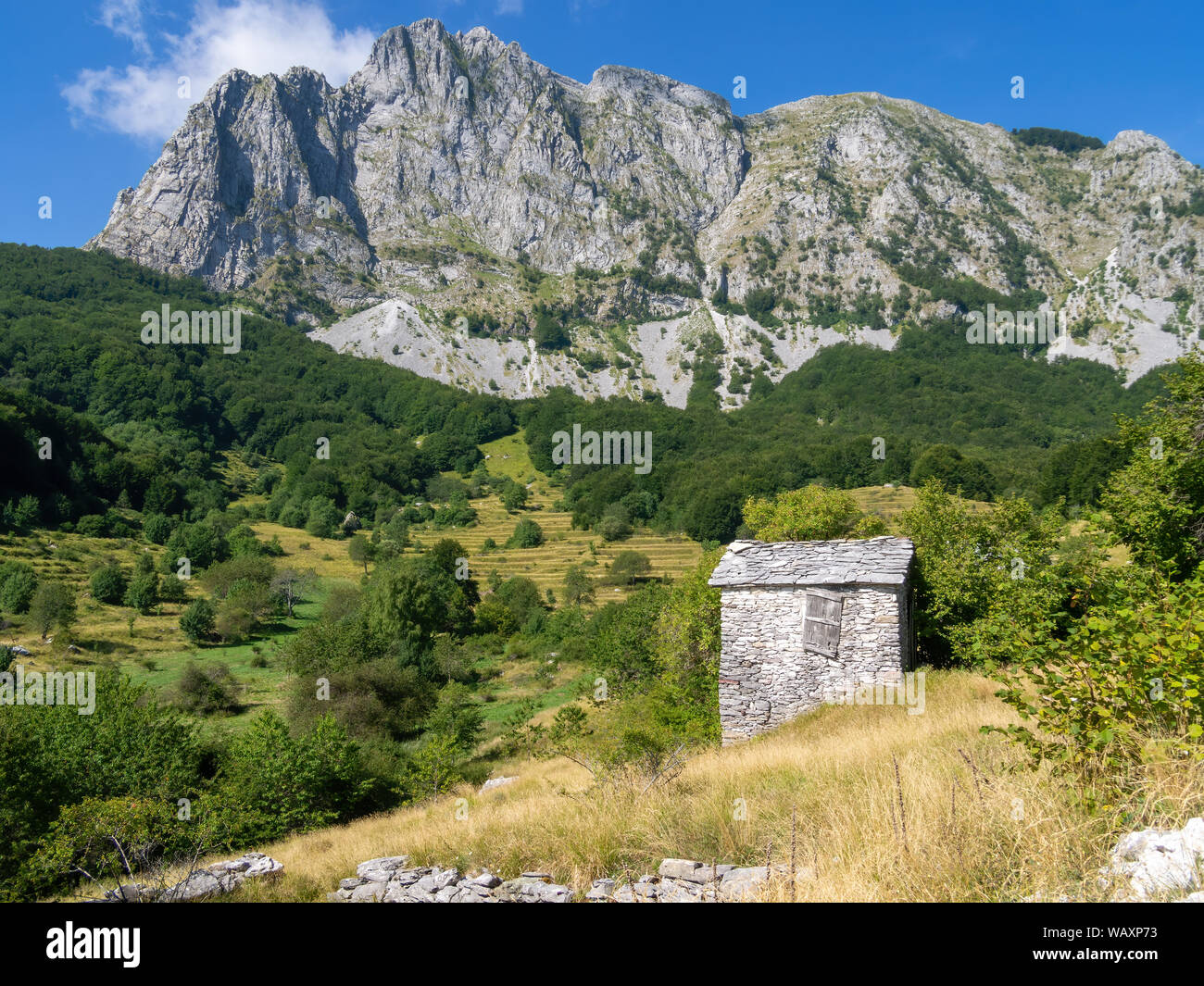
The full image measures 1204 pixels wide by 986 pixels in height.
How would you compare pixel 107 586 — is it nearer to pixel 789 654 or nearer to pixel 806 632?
pixel 789 654

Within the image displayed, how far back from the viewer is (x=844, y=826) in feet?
17.9

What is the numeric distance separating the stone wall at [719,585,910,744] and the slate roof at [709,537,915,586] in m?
0.31

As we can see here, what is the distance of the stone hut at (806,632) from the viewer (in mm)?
16297

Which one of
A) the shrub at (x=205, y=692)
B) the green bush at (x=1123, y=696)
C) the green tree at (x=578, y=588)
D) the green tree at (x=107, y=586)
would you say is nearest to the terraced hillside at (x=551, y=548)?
the green tree at (x=578, y=588)

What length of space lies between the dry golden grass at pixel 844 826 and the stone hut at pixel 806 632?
3758 mm

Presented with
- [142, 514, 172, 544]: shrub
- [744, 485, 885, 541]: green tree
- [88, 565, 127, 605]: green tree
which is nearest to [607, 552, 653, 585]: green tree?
[744, 485, 885, 541]: green tree

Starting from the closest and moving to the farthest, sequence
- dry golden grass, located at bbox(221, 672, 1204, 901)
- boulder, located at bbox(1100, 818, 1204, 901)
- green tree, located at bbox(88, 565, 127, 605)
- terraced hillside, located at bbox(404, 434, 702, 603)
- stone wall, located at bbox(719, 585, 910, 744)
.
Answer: boulder, located at bbox(1100, 818, 1204, 901), dry golden grass, located at bbox(221, 672, 1204, 901), stone wall, located at bbox(719, 585, 910, 744), green tree, located at bbox(88, 565, 127, 605), terraced hillside, located at bbox(404, 434, 702, 603)

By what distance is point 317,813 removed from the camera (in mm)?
18672

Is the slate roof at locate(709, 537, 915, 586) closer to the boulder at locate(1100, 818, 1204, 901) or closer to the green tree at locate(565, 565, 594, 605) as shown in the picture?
the boulder at locate(1100, 818, 1204, 901)

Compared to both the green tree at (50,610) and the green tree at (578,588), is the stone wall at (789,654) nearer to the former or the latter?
the green tree at (578,588)

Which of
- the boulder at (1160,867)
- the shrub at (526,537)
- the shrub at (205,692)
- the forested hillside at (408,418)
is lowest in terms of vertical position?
the shrub at (205,692)

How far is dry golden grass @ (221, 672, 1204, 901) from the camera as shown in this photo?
4211mm

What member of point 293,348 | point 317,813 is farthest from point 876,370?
point 317,813
